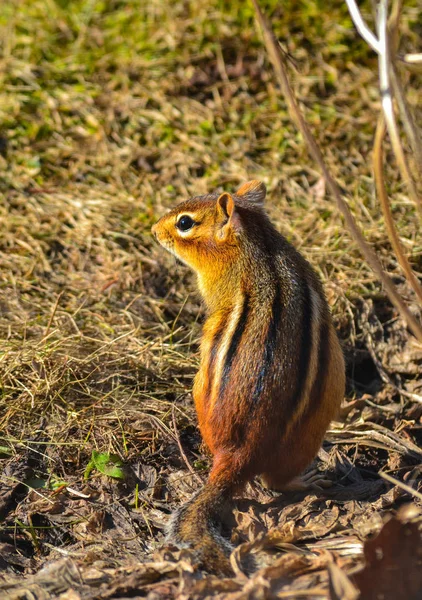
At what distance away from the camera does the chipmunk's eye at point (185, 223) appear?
15.0 feet

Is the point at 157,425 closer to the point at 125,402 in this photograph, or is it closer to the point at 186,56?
the point at 125,402

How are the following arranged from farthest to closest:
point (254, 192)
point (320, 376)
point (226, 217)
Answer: point (254, 192) → point (226, 217) → point (320, 376)

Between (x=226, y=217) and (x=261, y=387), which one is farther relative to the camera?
(x=226, y=217)

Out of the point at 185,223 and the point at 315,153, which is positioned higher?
the point at 315,153

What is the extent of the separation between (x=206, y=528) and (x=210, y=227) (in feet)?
5.75

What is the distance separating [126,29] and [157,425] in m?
4.04

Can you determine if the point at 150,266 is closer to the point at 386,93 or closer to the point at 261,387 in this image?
the point at 261,387

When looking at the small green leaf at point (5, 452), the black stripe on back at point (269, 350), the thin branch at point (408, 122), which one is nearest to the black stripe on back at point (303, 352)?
the black stripe on back at point (269, 350)

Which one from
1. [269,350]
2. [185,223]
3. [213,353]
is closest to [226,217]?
[185,223]

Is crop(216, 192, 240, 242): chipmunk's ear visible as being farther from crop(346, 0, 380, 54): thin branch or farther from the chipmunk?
crop(346, 0, 380, 54): thin branch

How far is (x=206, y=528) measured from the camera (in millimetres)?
3301

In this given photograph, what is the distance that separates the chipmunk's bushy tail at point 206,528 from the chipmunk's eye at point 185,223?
61.8 inches

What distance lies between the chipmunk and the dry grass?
241mm

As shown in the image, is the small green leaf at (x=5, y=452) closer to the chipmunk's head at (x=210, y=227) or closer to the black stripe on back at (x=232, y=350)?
the black stripe on back at (x=232, y=350)
